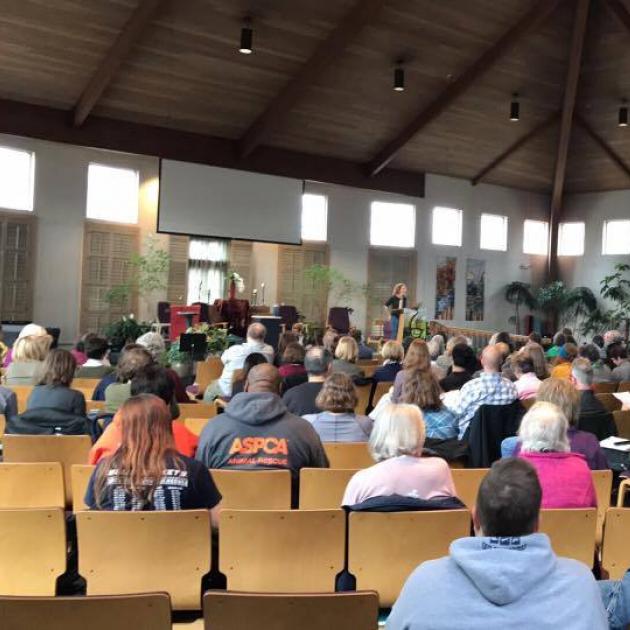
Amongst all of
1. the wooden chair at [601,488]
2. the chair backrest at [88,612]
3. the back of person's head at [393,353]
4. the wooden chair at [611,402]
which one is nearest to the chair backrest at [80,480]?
the chair backrest at [88,612]

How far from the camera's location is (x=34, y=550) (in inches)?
104

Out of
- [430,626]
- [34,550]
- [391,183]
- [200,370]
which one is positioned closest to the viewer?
[430,626]

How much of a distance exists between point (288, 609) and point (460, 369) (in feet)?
14.2

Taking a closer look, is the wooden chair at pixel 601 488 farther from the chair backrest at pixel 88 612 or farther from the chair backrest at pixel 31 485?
the chair backrest at pixel 31 485

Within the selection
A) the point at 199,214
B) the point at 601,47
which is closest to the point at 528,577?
the point at 199,214

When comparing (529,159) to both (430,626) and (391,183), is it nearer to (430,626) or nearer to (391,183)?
(391,183)

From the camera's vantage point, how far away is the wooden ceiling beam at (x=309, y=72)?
11352mm

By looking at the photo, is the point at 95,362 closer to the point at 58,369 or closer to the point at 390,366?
the point at 58,369

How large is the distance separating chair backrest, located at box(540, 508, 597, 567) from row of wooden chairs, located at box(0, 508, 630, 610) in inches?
0.5

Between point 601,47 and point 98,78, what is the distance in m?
9.21

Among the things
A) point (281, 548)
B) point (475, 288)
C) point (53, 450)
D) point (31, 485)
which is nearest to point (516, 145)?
point (475, 288)

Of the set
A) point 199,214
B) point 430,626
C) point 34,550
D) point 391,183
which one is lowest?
point 34,550

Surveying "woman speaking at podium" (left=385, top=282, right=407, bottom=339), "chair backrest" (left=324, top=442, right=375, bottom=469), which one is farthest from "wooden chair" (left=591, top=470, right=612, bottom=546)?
"woman speaking at podium" (left=385, top=282, right=407, bottom=339)

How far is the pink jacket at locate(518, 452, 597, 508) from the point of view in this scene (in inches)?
119
